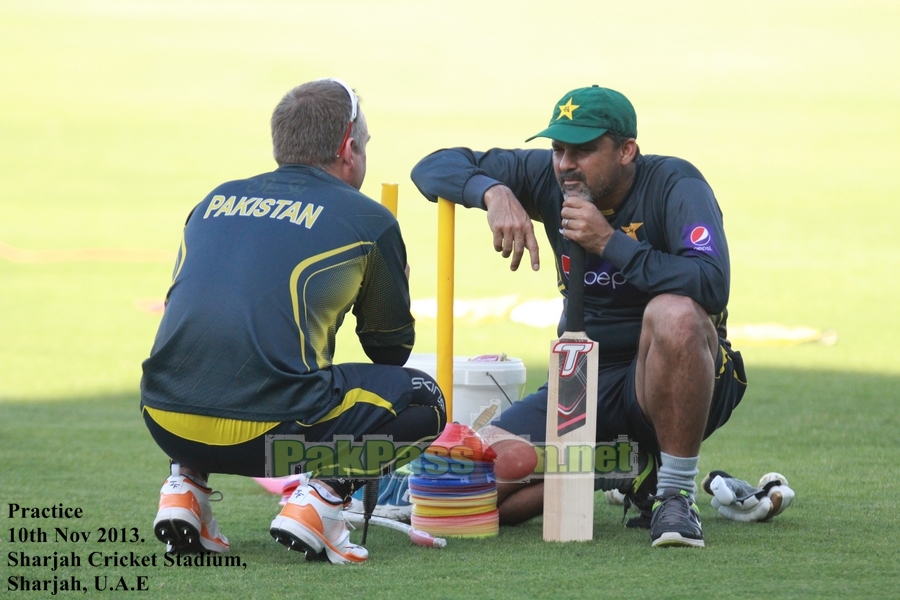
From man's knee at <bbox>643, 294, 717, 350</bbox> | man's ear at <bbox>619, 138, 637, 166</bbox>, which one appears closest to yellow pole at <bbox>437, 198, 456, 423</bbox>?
man's ear at <bbox>619, 138, 637, 166</bbox>

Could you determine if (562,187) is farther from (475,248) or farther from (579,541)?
(475,248)

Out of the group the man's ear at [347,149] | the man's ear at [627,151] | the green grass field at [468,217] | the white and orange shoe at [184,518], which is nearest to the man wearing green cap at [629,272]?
the man's ear at [627,151]

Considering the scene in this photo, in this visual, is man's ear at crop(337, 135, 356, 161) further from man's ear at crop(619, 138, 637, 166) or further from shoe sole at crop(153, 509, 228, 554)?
shoe sole at crop(153, 509, 228, 554)

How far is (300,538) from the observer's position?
116 inches

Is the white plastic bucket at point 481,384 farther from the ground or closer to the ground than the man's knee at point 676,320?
closer to the ground

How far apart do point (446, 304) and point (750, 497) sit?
3.33 ft

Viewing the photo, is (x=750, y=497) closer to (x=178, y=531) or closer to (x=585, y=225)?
(x=585, y=225)

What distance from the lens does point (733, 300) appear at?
10.1m

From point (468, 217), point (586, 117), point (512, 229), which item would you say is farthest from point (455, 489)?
point (468, 217)

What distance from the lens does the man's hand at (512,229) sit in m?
3.40

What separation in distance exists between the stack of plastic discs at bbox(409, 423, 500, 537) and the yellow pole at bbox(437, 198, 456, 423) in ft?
0.84

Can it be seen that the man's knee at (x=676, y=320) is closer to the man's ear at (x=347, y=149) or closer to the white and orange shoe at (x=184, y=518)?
the man's ear at (x=347, y=149)

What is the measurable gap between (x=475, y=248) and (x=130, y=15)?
22.5 m

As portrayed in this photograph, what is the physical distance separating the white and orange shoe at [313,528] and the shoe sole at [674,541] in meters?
0.73
